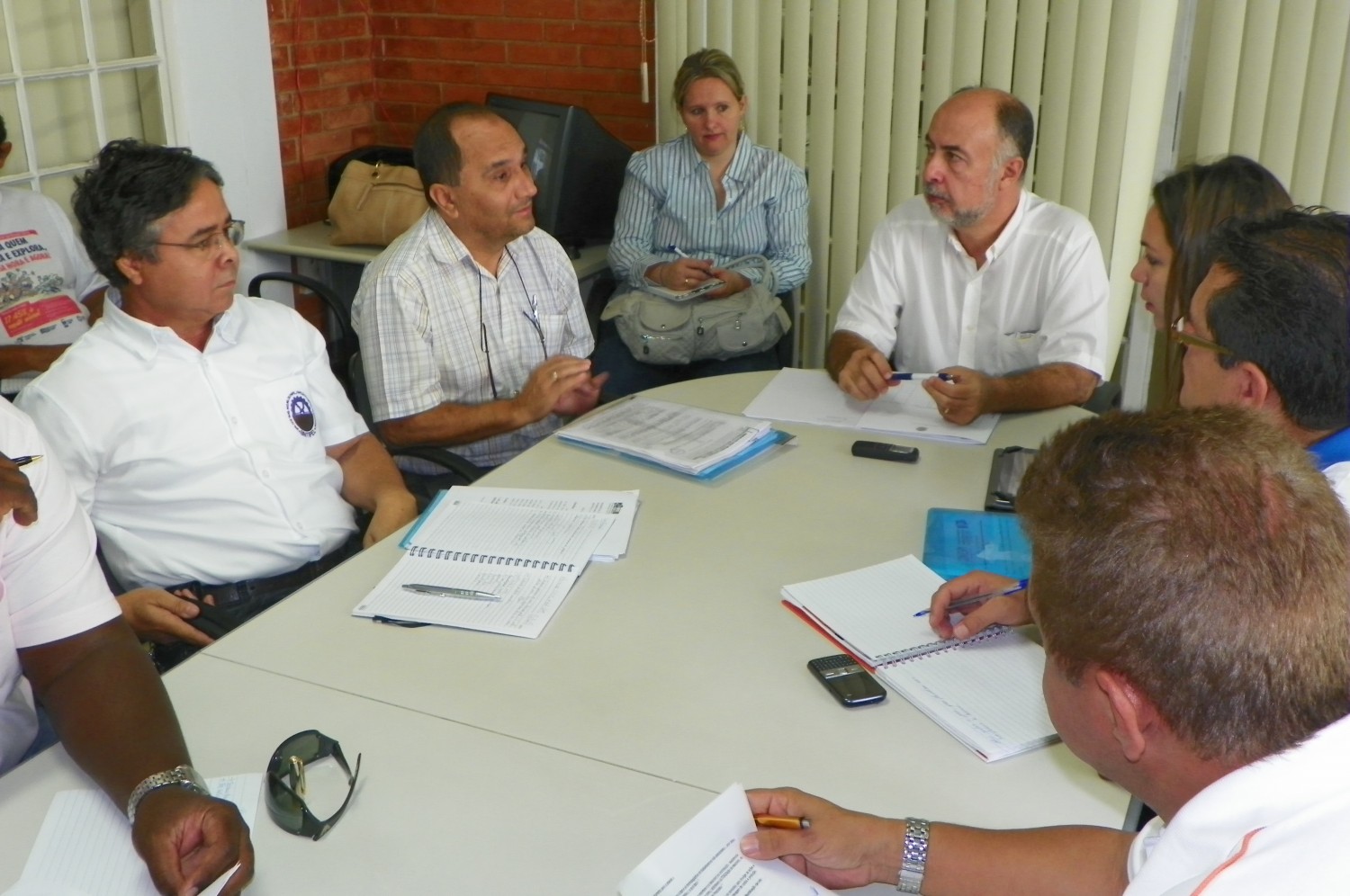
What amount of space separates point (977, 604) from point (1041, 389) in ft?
3.23

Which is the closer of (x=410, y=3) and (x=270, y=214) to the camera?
(x=270, y=214)

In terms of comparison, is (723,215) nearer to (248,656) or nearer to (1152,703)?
(248,656)

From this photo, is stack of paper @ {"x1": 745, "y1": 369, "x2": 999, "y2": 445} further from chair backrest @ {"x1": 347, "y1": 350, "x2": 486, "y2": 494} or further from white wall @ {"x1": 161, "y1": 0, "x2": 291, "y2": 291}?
white wall @ {"x1": 161, "y1": 0, "x2": 291, "y2": 291}

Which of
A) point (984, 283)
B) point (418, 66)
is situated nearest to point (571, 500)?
point (984, 283)

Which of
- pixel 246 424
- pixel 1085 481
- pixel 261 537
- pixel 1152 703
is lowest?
pixel 261 537

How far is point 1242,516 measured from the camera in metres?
0.89

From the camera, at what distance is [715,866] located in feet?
3.91

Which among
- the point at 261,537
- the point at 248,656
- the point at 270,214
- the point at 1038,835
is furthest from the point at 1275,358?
the point at 270,214

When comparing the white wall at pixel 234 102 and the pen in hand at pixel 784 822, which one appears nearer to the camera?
the pen in hand at pixel 784 822

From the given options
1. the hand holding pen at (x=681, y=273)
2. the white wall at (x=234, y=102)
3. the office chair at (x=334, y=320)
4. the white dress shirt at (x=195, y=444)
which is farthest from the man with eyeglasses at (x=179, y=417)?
the white wall at (x=234, y=102)

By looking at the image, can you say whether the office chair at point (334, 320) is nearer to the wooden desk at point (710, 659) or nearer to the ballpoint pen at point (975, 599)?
the wooden desk at point (710, 659)

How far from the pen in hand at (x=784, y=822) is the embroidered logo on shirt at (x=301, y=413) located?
54.7 inches

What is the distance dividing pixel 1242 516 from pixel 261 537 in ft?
→ 5.76

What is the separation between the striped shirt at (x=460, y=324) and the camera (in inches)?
103
